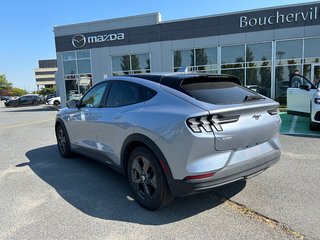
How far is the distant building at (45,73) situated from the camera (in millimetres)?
114250

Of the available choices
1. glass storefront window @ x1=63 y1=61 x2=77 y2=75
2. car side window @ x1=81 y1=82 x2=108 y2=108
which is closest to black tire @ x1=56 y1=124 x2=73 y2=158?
car side window @ x1=81 y1=82 x2=108 y2=108

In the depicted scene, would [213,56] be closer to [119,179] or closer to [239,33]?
[239,33]

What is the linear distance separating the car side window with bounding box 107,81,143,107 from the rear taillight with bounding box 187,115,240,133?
103cm

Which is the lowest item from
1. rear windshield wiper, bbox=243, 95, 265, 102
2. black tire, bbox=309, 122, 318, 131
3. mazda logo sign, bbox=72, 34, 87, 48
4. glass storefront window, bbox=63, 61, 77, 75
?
black tire, bbox=309, 122, 318, 131

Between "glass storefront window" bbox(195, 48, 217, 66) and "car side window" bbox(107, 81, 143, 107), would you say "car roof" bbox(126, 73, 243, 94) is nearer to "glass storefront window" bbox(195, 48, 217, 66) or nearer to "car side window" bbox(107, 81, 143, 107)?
"car side window" bbox(107, 81, 143, 107)

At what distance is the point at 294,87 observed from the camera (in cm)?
895

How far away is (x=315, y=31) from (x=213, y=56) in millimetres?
6348

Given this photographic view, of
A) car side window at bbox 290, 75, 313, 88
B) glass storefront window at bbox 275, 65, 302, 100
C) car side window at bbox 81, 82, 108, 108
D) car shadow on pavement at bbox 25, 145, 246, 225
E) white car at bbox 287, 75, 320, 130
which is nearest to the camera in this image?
car shadow on pavement at bbox 25, 145, 246, 225

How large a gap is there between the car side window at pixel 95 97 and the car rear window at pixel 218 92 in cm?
175

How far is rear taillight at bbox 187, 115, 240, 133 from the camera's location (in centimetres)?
296

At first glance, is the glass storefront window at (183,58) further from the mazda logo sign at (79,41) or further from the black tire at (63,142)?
the black tire at (63,142)

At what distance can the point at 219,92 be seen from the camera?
3562 millimetres

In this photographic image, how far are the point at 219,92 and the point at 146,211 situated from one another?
173 centimetres

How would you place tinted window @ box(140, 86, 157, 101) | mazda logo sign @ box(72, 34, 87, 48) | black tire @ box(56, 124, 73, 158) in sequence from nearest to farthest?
tinted window @ box(140, 86, 157, 101) → black tire @ box(56, 124, 73, 158) → mazda logo sign @ box(72, 34, 87, 48)
